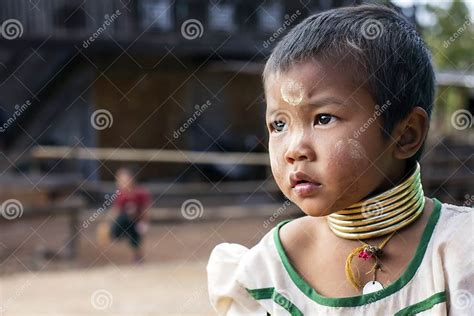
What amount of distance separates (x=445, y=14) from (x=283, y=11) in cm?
854

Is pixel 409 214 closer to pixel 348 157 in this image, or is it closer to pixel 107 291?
pixel 348 157

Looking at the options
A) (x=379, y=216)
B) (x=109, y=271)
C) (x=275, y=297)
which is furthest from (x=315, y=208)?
(x=109, y=271)

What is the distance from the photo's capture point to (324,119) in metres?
1.52

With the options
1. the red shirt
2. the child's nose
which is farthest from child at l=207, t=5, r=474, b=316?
the red shirt

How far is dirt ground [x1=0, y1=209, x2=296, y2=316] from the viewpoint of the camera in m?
6.29

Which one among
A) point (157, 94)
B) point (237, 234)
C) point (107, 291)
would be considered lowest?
point (107, 291)

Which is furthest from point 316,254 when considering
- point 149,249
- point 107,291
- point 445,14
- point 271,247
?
point 445,14

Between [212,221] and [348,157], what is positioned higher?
[212,221]

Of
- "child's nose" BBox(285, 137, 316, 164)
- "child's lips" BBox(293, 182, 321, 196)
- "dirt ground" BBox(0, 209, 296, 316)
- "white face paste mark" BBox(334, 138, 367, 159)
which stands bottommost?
"child's lips" BBox(293, 182, 321, 196)

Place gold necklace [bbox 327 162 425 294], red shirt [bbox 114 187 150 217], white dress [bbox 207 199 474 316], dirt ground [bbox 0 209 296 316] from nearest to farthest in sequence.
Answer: white dress [bbox 207 199 474 316] < gold necklace [bbox 327 162 425 294] < dirt ground [bbox 0 209 296 316] < red shirt [bbox 114 187 150 217]

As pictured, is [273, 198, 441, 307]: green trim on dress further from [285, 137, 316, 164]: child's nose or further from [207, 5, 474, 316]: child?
[285, 137, 316, 164]: child's nose

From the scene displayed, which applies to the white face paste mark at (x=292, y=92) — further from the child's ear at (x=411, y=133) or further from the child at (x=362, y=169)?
the child's ear at (x=411, y=133)

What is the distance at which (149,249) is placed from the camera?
971cm

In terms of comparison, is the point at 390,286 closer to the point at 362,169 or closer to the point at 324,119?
the point at 362,169
